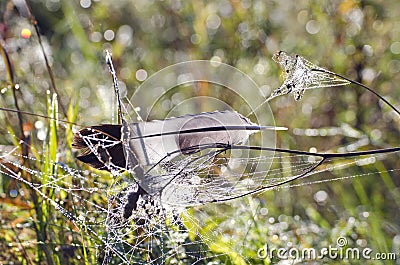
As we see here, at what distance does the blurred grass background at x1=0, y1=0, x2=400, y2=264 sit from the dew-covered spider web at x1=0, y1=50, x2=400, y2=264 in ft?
0.03

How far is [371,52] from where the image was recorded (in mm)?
1866

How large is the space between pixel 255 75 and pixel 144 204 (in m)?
1.00

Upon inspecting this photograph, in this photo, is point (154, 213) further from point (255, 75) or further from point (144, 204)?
point (255, 75)

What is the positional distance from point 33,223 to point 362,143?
2.89 ft

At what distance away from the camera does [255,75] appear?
192 cm

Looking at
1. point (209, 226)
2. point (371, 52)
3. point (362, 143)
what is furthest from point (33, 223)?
point (371, 52)

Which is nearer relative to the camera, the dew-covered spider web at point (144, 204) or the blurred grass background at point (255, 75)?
the dew-covered spider web at point (144, 204)

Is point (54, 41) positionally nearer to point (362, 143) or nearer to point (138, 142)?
point (362, 143)

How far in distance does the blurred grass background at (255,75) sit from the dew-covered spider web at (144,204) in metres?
0.01

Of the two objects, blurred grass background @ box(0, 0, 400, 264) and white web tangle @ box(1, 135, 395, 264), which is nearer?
white web tangle @ box(1, 135, 395, 264)

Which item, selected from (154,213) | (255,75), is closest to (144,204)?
(154,213)

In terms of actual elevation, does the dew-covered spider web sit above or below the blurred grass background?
below

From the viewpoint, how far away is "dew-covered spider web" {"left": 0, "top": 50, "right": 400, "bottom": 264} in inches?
38.4

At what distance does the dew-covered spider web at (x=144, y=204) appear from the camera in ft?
3.20
